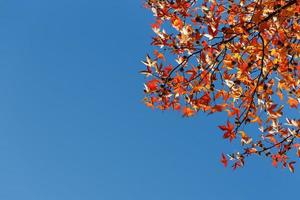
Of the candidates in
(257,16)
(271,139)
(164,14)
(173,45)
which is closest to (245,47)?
(257,16)

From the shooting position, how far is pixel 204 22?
9055 mm

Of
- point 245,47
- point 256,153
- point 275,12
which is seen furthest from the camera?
point 256,153

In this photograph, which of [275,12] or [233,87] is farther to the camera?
[233,87]

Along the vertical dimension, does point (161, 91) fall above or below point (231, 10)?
below

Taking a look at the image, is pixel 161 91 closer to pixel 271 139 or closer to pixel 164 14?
pixel 164 14

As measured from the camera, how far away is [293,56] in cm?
941

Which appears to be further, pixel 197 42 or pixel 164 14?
pixel 164 14

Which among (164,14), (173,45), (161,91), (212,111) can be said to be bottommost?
(212,111)

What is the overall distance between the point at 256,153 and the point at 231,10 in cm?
313

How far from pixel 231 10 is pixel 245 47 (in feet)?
5.14

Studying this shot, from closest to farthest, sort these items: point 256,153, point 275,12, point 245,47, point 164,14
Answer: point 275,12, point 245,47, point 164,14, point 256,153

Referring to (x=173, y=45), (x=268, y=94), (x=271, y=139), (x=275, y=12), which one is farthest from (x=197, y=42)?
(x=271, y=139)

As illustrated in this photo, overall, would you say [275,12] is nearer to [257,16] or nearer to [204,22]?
[257,16]

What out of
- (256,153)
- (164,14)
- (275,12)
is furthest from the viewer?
(256,153)
